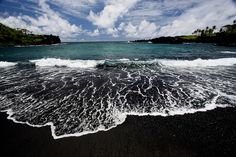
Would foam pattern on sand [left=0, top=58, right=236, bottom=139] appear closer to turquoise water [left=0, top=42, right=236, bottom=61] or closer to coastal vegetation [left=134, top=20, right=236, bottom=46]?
turquoise water [left=0, top=42, right=236, bottom=61]

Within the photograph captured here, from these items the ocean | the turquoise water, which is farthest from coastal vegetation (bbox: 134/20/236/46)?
the ocean

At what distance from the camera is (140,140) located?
20.9ft

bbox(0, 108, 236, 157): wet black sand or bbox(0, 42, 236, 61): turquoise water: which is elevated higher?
bbox(0, 108, 236, 157): wet black sand

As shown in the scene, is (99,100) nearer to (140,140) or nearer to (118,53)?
(140,140)

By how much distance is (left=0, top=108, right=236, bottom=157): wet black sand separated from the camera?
577 cm

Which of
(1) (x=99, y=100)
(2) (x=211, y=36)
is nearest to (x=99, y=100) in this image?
(1) (x=99, y=100)

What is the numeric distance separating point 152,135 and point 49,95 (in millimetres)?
7779

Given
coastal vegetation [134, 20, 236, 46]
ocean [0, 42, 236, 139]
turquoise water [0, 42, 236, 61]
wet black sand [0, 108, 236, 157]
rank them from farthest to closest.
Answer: coastal vegetation [134, 20, 236, 46] → turquoise water [0, 42, 236, 61] → ocean [0, 42, 236, 139] → wet black sand [0, 108, 236, 157]

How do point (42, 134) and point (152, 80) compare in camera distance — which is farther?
point (152, 80)

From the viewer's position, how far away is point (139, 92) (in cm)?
1184

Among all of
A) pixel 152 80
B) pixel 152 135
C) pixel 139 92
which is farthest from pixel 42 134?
pixel 152 80

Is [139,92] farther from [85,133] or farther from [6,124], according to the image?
[6,124]

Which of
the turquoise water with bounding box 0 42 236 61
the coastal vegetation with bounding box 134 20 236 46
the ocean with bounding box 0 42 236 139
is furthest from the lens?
the coastal vegetation with bounding box 134 20 236 46

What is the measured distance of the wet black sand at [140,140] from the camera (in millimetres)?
5766
